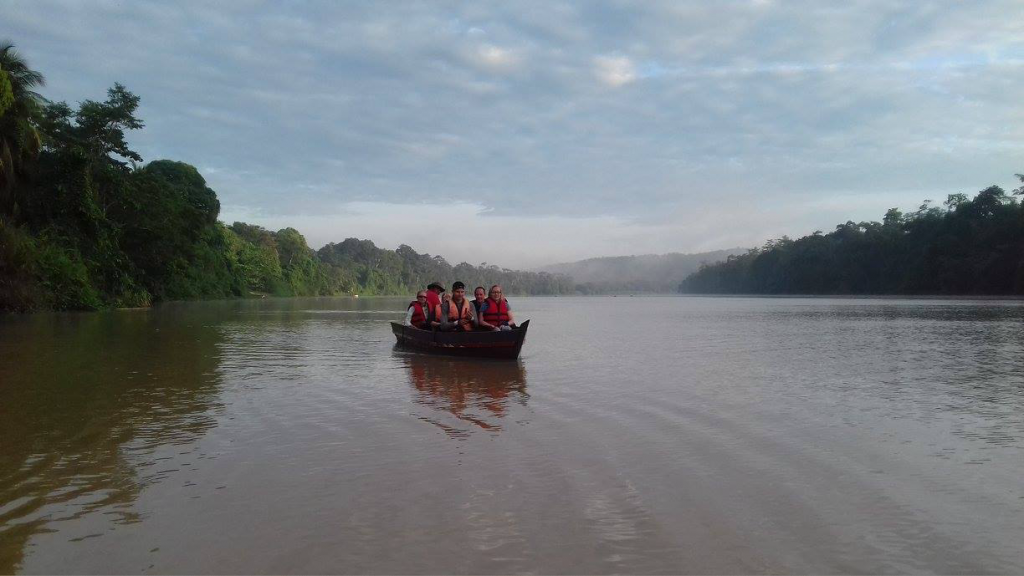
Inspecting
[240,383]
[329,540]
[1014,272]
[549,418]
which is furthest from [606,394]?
[1014,272]

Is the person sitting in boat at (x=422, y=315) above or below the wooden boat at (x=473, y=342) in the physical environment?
above

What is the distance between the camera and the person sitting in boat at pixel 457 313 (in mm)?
15742

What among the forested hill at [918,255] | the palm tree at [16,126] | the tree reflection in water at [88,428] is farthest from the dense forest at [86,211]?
the forested hill at [918,255]

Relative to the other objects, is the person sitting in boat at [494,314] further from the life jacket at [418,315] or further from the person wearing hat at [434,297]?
the life jacket at [418,315]

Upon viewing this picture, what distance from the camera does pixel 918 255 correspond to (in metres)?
78.0

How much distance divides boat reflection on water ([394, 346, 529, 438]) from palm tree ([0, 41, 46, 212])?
745 inches

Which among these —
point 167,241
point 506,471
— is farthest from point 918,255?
point 506,471

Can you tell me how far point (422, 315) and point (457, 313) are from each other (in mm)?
1580

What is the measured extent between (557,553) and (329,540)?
4.47 ft

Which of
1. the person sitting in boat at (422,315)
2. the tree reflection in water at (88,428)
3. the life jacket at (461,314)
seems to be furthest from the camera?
the person sitting in boat at (422,315)

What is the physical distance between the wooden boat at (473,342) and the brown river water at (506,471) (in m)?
2.40

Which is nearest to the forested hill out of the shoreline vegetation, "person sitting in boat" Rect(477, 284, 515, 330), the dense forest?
the shoreline vegetation

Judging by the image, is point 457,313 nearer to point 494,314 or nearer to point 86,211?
point 494,314

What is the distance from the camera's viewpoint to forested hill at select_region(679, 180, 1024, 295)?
6322cm
